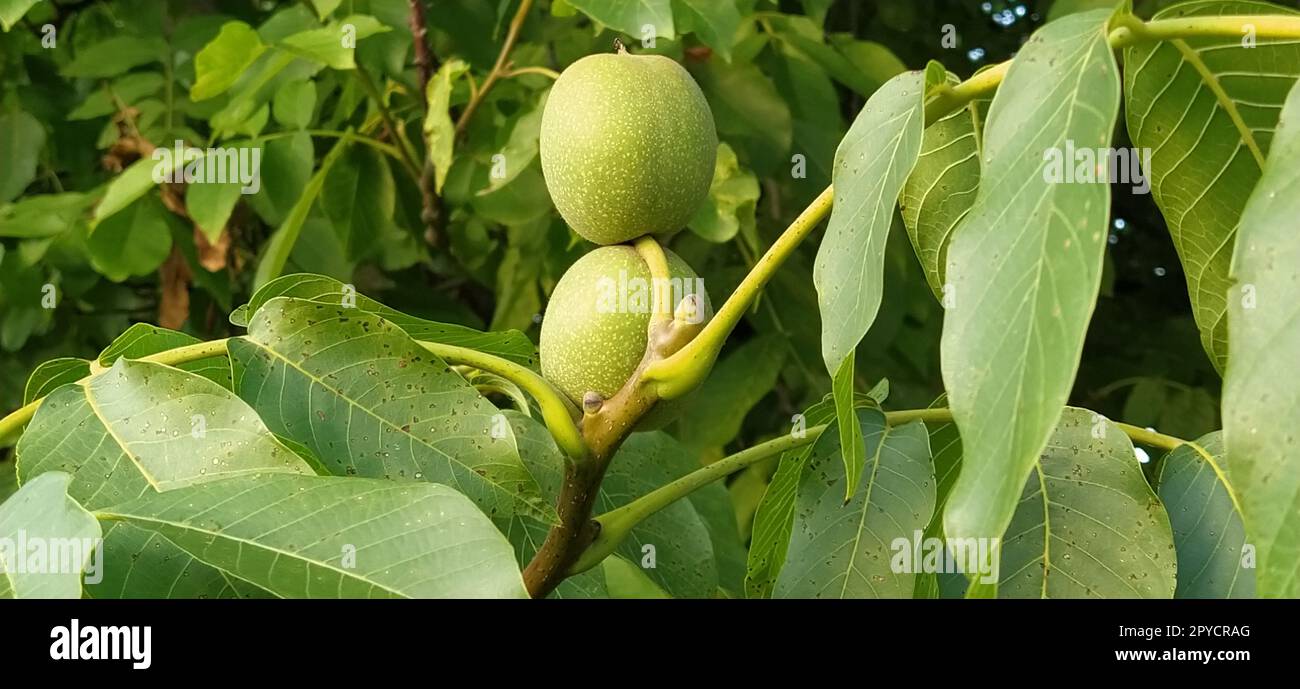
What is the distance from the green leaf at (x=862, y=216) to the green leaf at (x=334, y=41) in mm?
968

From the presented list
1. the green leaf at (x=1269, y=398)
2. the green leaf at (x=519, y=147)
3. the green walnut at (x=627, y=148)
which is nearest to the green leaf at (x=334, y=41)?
the green leaf at (x=519, y=147)

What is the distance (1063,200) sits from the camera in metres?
0.52

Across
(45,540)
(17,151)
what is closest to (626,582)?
(45,540)

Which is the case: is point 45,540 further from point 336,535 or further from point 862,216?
point 862,216

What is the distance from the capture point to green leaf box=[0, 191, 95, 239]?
1987 millimetres

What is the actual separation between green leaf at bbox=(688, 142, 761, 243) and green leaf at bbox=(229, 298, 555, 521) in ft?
3.06

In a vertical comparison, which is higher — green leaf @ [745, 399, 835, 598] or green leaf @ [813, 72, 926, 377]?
green leaf @ [813, 72, 926, 377]

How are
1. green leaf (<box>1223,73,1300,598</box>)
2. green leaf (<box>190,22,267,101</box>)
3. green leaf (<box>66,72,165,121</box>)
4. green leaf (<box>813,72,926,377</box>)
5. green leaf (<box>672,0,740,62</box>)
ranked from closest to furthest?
1. green leaf (<box>1223,73,1300,598</box>)
2. green leaf (<box>813,72,926,377</box>)
3. green leaf (<box>672,0,740,62</box>)
4. green leaf (<box>190,22,267,101</box>)
5. green leaf (<box>66,72,165,121</box>)

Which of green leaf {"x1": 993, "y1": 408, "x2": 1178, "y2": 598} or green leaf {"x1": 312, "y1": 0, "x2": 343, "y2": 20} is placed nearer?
green leaf {"x1": 993, "y1": 408, "x2": 1178, "y2": 598}

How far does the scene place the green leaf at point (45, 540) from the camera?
535mm

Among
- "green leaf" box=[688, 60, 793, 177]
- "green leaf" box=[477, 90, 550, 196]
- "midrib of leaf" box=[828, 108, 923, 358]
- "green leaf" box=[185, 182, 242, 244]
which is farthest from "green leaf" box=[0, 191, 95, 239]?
"midrib of leaf" box=[828, 108, 923, 358]

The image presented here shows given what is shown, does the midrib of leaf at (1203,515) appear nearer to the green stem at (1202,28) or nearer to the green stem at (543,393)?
the green stem at (1202,28)

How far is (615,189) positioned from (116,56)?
1.53 meters

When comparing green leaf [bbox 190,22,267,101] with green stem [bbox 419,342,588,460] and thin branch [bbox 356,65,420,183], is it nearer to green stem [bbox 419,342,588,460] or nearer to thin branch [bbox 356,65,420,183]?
thin branch [bbox 356,65,420,183]
